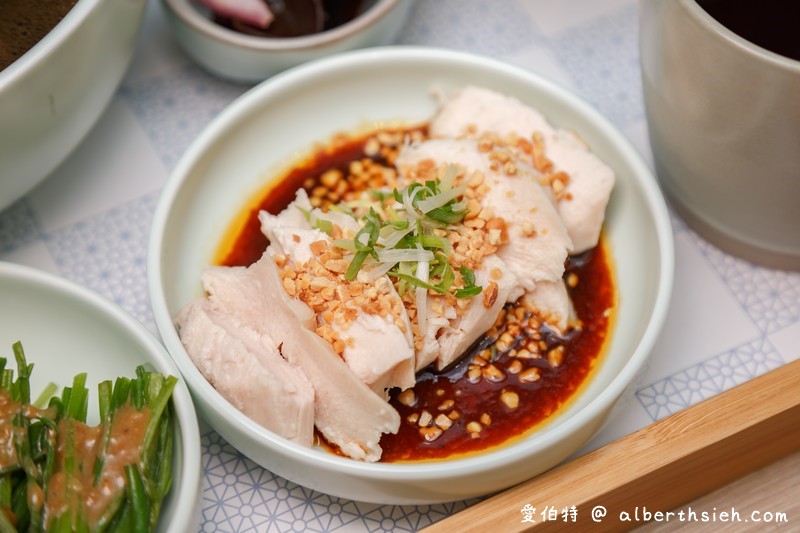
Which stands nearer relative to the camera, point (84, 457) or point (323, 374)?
point (84, 457)

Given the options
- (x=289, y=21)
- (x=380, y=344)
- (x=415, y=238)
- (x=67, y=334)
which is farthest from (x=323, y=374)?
(x=289, y=21)

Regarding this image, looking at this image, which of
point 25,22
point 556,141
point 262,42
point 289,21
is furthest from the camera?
point 289,21

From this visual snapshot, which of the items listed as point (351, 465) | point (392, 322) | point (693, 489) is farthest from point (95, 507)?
point (693, 489)

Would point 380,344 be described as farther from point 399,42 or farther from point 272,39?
point 399,42

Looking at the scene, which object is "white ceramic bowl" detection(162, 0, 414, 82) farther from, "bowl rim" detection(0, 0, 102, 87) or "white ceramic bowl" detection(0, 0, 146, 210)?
"bowl rim" detection(0, 0, 102, 87)

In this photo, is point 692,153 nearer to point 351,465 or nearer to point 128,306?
point 351,465
